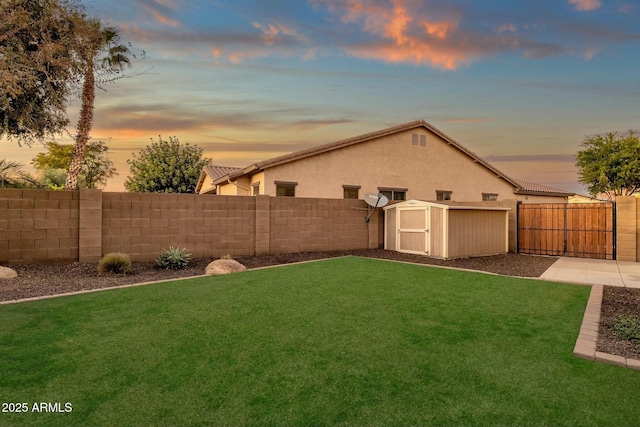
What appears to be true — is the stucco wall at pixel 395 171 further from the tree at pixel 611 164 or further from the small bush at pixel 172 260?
the tree at pixel 611 164

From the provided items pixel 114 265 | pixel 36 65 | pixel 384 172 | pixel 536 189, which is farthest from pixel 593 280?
pixel 536 189

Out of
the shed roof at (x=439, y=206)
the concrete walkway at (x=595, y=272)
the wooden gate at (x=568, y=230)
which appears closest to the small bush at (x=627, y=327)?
the concrete walkway at (x=595, y=272)

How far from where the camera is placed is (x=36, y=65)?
11.1 m

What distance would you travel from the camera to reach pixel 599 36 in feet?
38.2

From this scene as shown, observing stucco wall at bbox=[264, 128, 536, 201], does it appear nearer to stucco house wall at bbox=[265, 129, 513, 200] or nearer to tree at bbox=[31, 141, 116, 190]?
stucco house wall at bbox=[265, 129, 513, 200]

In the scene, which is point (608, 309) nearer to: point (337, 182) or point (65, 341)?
point (65, 341)

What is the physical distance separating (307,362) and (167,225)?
7942 mm

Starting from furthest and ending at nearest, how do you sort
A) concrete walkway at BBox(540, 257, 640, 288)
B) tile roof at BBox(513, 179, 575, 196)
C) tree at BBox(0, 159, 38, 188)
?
tile roof at BBox(513, 179, 575, 196) → tree at BBox(0, 159, 38, 188) → concrete walkway at BBox(540, 257, 640, 288)

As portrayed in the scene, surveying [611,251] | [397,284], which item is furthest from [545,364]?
[611,251]

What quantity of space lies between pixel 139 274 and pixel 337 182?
391 inches

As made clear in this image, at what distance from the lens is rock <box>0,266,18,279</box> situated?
7.21 metres

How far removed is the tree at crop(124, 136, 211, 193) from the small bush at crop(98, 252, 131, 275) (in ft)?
81.1

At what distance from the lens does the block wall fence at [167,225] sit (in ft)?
27.5

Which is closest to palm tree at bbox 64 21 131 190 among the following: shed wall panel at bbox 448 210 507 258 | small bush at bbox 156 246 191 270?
small bush at bbox 156 246 191 270
